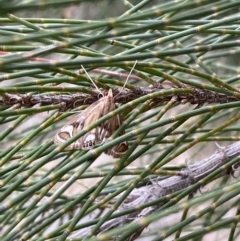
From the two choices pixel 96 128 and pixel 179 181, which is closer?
pixel 96 128

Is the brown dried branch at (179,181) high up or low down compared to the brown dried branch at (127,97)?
down

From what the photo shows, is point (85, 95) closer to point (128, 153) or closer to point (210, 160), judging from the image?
point (128, 153)

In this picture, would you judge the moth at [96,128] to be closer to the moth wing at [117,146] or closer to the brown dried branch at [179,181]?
the moth wing at [117,146]

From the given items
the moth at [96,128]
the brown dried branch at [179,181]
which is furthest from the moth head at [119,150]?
the brown dried branch at [179,181]

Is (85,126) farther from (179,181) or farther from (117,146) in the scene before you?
(179,181)

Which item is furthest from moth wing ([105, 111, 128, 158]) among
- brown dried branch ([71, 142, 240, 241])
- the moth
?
brown dried branch ([71, 142, 240, 241])

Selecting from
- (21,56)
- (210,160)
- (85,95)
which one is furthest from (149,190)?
(21,56)

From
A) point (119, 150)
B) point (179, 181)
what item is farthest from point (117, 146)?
point (179, 181)

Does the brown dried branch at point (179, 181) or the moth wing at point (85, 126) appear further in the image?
the brown dried branch at point (179, 181)

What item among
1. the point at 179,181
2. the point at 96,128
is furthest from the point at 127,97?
the point at 179,181
